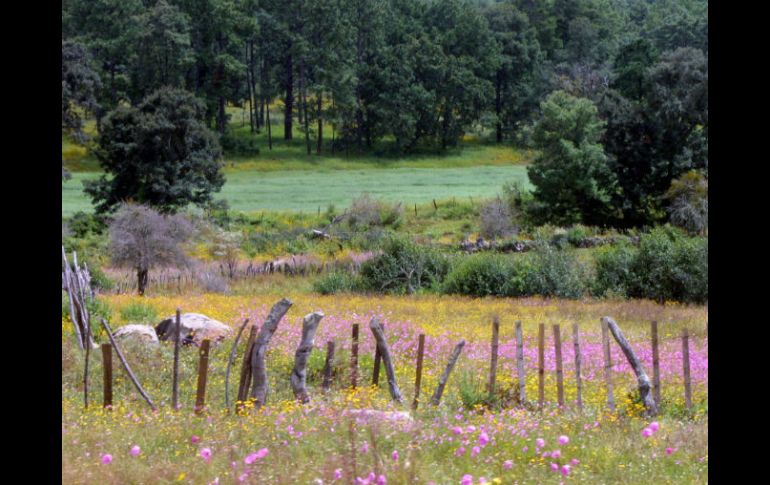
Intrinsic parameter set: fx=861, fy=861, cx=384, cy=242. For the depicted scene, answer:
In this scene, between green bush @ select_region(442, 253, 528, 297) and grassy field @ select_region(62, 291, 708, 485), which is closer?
grassy field @ select_region(62, 291, 708, 485)

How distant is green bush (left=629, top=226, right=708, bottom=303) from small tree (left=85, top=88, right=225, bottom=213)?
28.4m

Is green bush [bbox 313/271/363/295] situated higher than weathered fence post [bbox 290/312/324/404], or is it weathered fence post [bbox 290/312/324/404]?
weathered fence post [bbox 290/312/324/404]

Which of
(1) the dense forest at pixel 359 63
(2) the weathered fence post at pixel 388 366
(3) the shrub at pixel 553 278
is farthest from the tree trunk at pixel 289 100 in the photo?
(2) the weathered fence post at pixel 388 366

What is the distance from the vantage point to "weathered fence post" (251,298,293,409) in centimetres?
1034

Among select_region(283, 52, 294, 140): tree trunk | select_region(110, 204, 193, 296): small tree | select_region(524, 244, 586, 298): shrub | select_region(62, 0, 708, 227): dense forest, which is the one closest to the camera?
select_region(524, 244, 586, 298): shrub

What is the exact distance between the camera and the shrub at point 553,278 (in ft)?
98.2

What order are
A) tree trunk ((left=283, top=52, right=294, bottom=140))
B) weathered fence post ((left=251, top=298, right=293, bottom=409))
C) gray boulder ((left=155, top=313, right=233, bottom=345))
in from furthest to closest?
tree trunk ((left=283, top=52, right=294, bottom=140)) → gray boulder ((left=155, top=313, right=233, bottom=345)) → weathered fence post ((left=251, top=298, right=293, bottom=409))

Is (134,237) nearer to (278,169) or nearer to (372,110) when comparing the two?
(278,169)

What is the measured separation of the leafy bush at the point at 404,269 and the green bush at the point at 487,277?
1.27 m

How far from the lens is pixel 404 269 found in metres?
32.9

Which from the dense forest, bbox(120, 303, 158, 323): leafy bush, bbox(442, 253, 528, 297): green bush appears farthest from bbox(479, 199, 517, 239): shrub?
bbox(120, 303, 158, 323): leafy bush

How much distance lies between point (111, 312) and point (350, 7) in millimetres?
75313

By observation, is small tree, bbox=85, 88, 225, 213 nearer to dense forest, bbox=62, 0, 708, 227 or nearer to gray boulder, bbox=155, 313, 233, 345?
dense forest, bbox=62, 0, 708, 227
